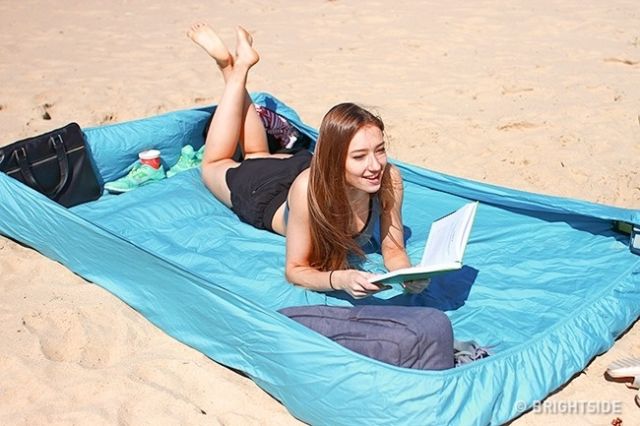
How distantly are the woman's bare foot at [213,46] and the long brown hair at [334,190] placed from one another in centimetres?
132

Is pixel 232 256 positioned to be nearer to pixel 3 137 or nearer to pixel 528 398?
pixel 528 398

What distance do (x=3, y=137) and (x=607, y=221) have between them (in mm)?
3567

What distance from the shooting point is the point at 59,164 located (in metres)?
4.01

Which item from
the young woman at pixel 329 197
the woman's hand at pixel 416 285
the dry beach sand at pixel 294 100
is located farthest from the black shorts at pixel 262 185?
the woman's hand at pixel 416 285

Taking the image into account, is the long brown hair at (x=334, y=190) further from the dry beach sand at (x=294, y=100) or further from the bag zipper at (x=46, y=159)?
the bag zipper at (x=46, y=159)

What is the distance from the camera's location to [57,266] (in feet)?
11.8

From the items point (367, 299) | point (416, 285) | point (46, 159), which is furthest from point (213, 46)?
point (416, 285)

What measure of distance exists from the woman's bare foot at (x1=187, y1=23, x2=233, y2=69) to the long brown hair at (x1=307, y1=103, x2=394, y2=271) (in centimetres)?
132

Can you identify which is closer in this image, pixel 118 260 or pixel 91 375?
pixel 91 375

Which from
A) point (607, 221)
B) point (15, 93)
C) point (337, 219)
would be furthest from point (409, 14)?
point (337, 219)

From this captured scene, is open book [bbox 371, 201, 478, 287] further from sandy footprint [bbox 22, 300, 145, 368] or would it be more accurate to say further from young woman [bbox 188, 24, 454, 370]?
sandy footprint [bbox 22, 300, 145, 368]

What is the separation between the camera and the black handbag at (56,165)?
12.7ft

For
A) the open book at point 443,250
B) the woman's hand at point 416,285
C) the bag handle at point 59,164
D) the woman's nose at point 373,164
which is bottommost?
the bag handle at point 59,164

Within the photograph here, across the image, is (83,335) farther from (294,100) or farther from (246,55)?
(294,100)
